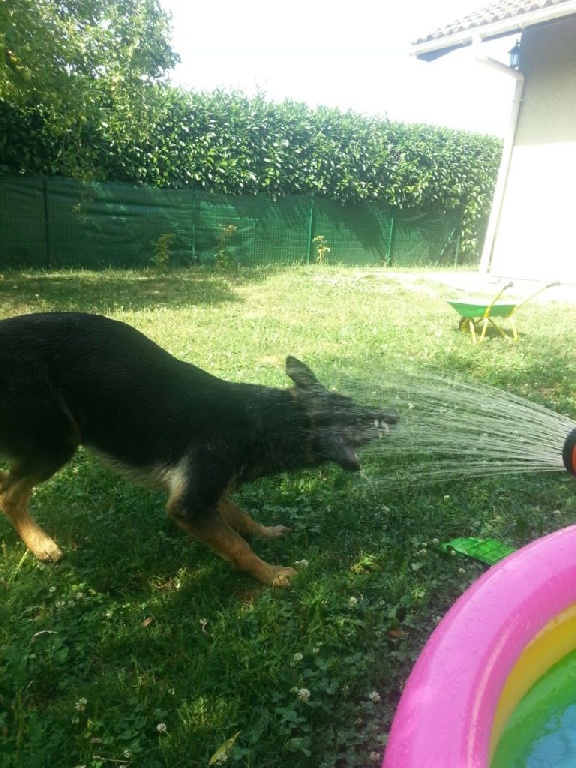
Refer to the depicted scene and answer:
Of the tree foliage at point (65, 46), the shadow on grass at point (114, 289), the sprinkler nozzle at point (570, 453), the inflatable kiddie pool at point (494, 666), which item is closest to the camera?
the inflatable kiddie pool at point (494, 666)

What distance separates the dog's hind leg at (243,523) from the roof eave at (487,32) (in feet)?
36.6

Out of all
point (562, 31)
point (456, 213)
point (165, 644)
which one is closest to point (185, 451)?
point (165, 644)

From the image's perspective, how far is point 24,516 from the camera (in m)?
2.95

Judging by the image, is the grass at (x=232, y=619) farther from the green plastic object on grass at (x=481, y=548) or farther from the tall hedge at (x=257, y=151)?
the tall hedge at (x=257, y=151)

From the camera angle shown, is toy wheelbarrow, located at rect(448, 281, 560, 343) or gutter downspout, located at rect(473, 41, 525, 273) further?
gutter downspout, located at rect(473, 41, 525, 273)

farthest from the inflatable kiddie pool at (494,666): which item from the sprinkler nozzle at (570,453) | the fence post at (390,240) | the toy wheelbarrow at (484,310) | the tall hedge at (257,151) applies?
the fence post at (390,240)

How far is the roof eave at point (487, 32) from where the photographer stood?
410 inches

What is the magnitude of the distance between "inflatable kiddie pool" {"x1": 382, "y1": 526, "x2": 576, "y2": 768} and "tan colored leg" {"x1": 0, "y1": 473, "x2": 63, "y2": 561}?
2.00 m

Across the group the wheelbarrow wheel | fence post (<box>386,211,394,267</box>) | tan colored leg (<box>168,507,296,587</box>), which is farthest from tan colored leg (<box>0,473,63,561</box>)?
fence post (<box>386,211,394,267</box>)

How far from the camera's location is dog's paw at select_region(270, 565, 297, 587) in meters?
2.75

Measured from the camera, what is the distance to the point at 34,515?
10.7 ft

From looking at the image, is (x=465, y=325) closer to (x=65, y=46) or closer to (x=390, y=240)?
(x=65, y=46)

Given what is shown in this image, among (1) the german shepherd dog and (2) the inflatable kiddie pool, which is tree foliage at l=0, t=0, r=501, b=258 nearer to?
(1) the german shepherd dog

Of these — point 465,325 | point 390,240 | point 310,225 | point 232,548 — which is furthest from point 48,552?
point 390,240
